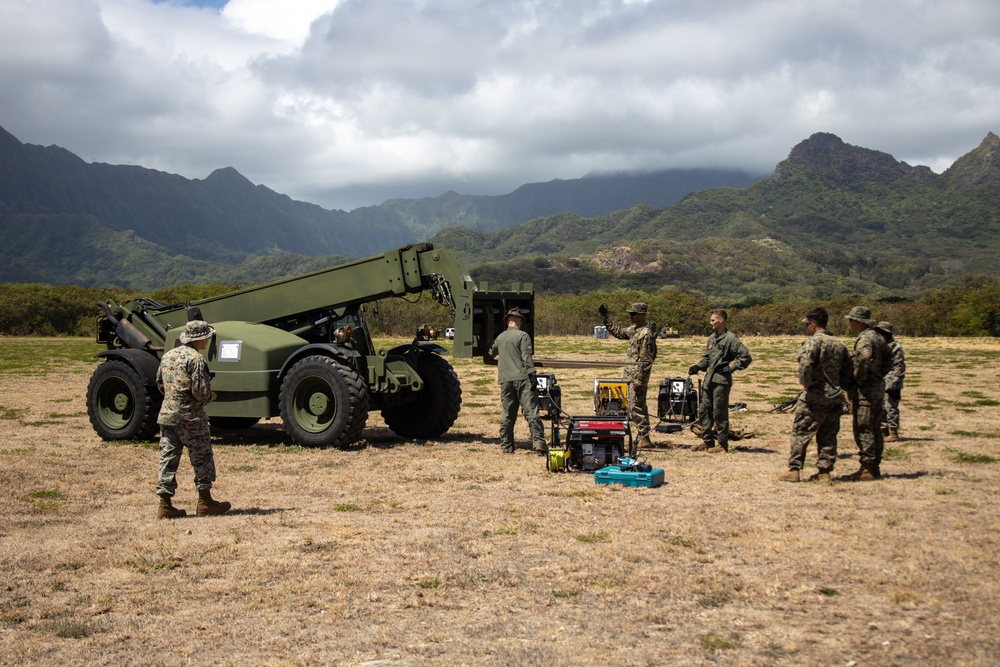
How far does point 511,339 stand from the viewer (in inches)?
474

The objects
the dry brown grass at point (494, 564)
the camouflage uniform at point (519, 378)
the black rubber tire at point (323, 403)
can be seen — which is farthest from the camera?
the black rubber tire at point (323, 403)

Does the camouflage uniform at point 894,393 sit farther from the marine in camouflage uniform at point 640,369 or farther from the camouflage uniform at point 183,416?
the camouflage uniform at point 183,416

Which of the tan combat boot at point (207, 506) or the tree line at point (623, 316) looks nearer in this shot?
the tan combat boot at point (207, 506)

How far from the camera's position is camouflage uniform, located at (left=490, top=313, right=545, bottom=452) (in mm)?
11828

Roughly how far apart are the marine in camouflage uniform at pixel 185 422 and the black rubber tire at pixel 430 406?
5476mm

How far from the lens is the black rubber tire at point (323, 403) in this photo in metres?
12.2

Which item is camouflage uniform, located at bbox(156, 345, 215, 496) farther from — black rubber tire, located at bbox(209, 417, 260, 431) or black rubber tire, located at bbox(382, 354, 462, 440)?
black rubber tire, located at bbox(209, 417, 260, 431)

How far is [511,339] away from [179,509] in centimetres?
503

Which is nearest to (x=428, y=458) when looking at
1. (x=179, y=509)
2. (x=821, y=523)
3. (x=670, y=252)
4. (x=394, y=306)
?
(x=179, y=509)

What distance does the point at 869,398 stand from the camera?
33.3 feet

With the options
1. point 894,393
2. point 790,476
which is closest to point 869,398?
point 790,476

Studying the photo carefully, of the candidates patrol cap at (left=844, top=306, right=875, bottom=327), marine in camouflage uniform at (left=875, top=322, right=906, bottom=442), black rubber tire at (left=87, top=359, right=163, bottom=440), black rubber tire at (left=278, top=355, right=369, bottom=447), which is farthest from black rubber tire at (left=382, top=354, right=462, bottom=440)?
marine in camouflage uniform at (left=875, top=322, right=906, bottom=442)

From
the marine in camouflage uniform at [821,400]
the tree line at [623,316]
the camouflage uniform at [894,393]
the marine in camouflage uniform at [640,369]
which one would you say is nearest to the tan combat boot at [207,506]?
the marine in camouflage uniform at [821,400]

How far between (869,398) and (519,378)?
430 cm
